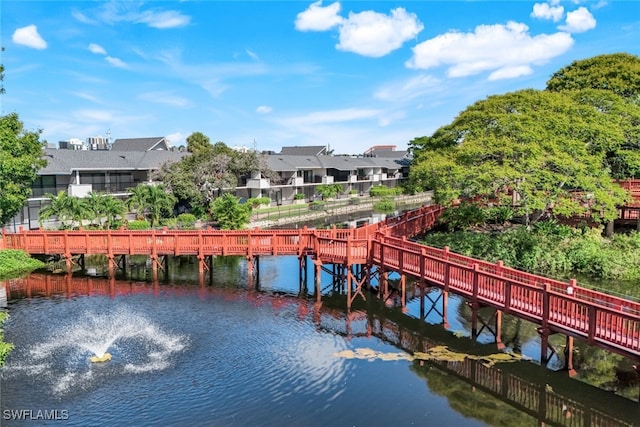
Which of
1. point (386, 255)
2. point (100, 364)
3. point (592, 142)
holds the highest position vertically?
point (592, 142)

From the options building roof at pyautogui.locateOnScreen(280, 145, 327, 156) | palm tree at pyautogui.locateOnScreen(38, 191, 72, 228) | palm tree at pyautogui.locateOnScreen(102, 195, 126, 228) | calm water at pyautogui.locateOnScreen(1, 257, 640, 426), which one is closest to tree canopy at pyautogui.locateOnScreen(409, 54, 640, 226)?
calm water at pyautogui.locateOnScreen(1, 257, 640, 426)

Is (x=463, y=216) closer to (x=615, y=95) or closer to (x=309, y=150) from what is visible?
(x=615, y=95)

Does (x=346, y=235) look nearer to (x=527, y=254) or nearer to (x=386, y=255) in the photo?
(x=386, y=255)

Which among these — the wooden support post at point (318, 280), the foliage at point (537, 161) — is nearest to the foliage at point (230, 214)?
the foliage at point (537, 161)

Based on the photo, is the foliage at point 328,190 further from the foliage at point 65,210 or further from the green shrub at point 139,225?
the foliage at point 65,210

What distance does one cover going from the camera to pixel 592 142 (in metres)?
28.8

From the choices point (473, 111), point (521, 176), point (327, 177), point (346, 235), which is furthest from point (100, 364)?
point (327, 177)

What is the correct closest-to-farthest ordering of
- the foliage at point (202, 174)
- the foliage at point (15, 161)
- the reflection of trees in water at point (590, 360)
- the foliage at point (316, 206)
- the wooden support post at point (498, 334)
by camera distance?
the reflection of trees in water at point (590, 360)
the wooden support post at point (498, 334)
the foliage at point (15, 161)
the foliage at point (202, 174)
the foliage at point (316, 206)

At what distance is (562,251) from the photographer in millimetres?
29703

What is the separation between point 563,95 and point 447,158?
9.28 meters

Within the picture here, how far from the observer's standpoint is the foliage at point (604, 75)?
36.2m

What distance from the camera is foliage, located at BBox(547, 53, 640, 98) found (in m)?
36.2

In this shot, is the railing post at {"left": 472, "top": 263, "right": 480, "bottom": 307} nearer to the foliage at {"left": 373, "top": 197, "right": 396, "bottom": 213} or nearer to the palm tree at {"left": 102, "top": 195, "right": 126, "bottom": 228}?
the palm tree at {"left": 102, "top": 195, "right": 126, "bottom": 228}

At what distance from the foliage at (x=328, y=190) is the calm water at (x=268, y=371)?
46.8 metres
